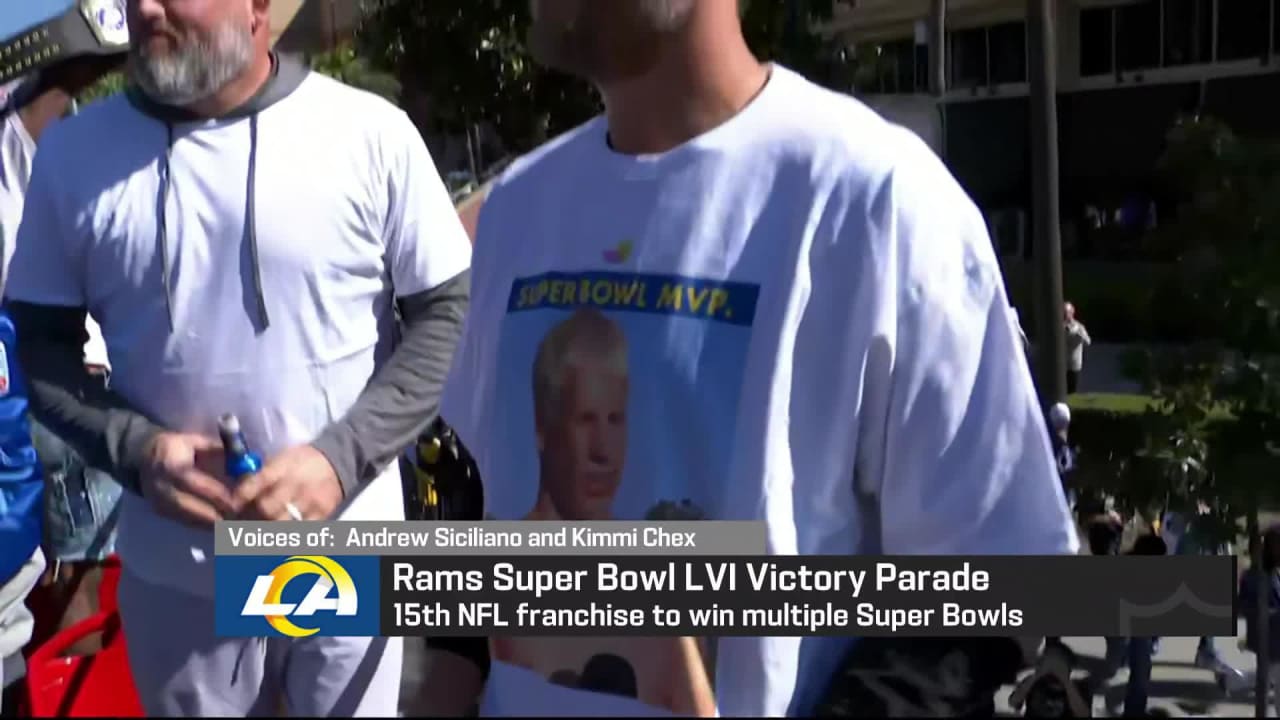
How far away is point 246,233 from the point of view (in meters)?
2.13

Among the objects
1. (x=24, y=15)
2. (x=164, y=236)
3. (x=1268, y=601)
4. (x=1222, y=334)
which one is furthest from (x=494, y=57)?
(x=1268, y=601)

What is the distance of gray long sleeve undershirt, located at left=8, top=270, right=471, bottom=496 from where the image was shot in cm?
213

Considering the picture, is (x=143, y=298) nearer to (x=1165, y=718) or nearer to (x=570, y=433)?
(x=570, y=433)

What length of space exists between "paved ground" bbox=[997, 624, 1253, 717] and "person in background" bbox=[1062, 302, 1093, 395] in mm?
875

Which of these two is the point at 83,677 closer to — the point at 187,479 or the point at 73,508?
the point at 187,479

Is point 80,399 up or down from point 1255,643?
up

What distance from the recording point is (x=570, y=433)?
1.69m

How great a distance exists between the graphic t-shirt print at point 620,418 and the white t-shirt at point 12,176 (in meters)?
1.21

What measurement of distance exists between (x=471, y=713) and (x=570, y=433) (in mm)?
409

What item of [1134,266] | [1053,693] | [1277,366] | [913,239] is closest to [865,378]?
[913,239]

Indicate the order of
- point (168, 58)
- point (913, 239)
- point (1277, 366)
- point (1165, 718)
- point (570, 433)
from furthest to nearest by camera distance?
point (1165, 718) → point (1277, 366) → point (168, 58) → point (570, 433) → point (913, 239)

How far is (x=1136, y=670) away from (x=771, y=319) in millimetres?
3091
